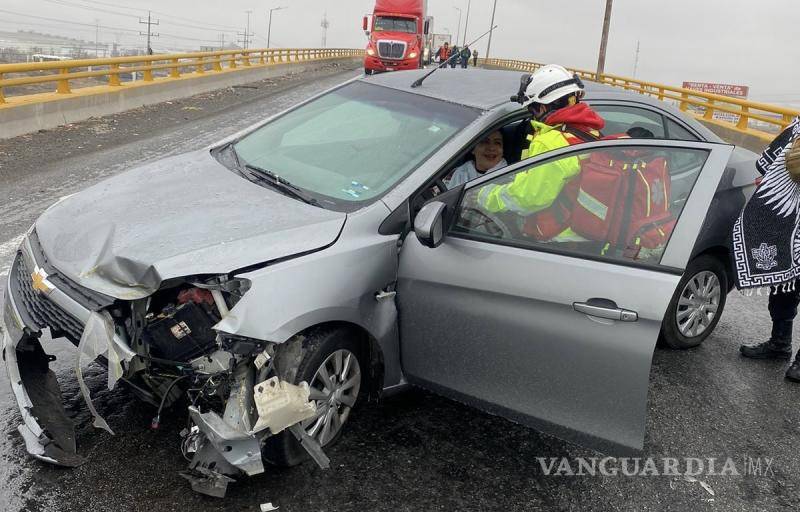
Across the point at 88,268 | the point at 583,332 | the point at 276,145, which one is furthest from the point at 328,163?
the point at 583,332

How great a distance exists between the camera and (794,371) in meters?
4.27

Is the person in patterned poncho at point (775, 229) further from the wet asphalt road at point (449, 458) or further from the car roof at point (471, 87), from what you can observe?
the car roof at point (471, 87)

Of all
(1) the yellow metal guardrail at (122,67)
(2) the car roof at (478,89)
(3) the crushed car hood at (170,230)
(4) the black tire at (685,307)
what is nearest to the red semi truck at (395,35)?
(1) the yellow metal guardrail at (122,67)

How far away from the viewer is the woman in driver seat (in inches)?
146

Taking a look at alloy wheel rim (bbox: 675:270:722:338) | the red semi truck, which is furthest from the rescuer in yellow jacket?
the red semi truck

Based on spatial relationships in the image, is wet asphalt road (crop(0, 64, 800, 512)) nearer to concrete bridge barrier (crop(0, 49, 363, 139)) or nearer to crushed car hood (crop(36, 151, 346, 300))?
crushed car hood (crop(36, 151, 346, 300))

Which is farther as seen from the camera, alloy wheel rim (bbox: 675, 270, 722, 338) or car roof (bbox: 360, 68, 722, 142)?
alloy wheel rim (bbox: 675, 270, 722, 338)

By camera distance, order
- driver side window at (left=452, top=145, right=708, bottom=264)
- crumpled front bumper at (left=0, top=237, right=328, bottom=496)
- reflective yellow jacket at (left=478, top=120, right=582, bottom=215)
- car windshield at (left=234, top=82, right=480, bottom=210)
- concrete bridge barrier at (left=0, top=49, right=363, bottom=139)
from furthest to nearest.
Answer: concrete bridge barrier at (left=0, top=49, right=363, bottom=139)
car windshield at (left=234, top=82, right=480, bottom=210)
reflective yellow jacket at (left=478, top=120, right=582, bottom=215)
driver side window at (left=452, top=145, right=708, bottom=264)
crumpled front bumper at (left=0, top=237, right=328, bottom=496)

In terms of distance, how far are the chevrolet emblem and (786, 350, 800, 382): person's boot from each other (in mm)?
4344

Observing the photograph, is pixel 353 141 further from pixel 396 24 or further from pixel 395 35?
pixel 396 24

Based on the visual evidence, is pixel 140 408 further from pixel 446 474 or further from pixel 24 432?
pixel 446 474

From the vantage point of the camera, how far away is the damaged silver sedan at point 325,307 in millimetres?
2635

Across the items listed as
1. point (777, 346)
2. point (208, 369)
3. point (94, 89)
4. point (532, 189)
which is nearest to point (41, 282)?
point (208, 369)

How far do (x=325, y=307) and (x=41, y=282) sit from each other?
4.05 feet
